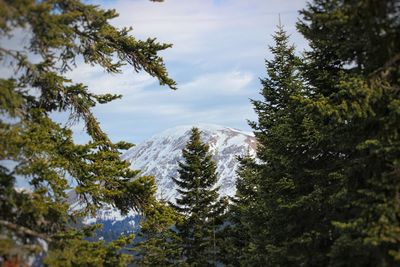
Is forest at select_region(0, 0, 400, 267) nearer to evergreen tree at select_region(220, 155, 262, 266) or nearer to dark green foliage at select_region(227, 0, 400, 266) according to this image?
dark green foliage at select_region(227, 0, 400, 266)

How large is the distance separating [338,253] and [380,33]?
215 inches

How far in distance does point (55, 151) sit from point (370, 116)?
748 centimetres

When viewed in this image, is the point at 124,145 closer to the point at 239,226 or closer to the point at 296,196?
the point at 296,196

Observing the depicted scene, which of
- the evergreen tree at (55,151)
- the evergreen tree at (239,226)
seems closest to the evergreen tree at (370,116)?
the evergreen tree at (55,151)

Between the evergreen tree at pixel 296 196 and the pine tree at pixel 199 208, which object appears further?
the pine tree at pixel 199 208

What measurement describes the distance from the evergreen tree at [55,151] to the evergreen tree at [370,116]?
16.5ft

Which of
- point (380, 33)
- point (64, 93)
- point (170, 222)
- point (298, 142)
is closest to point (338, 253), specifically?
point (170, 222)

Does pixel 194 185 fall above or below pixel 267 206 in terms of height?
above

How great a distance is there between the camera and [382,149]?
9.38 m

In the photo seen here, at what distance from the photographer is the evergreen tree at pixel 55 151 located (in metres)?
8.24

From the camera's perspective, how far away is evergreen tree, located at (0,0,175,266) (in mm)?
8242

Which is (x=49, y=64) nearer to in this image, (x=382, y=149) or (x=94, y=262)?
(x=94, y=262)

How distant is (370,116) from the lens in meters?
9.96

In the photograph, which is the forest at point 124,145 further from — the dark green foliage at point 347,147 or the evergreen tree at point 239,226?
the evergreen tree at point 239,226
